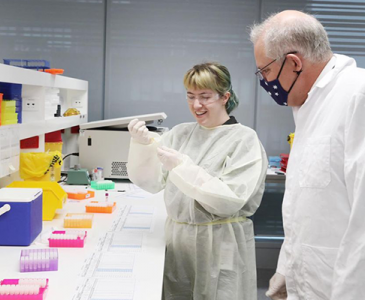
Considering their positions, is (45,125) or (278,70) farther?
(45,125)

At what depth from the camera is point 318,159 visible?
3.96ft

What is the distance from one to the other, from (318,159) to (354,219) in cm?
19

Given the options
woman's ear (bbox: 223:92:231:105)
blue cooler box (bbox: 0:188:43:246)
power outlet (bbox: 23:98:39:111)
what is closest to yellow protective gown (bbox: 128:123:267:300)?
woman's ear (bbox: 223:92:231:105)

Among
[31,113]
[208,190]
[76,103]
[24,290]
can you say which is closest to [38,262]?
[24,290]

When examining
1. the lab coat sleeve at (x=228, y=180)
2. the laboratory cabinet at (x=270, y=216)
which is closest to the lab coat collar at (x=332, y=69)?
the lab coat sleeve at (x=228, y=180)

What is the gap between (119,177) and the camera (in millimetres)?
3219

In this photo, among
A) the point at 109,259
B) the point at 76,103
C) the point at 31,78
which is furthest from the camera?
the point at 76,103

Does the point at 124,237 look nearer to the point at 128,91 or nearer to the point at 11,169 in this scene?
the point at 11,169

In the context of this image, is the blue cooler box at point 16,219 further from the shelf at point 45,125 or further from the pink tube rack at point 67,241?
the shelf at point 45,125

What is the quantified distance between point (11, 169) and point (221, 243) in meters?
1.01

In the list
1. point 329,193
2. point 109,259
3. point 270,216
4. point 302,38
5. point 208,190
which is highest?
point 302,38

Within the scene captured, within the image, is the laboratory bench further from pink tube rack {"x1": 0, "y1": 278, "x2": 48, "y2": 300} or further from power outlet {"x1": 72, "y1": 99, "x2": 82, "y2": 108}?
power outlet {"x1": 72, "y1": 99, "x2": 82, "y2": 108}

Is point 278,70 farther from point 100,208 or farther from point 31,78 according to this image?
point 31,78

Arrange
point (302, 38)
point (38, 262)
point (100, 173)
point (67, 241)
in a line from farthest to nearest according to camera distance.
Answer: point (100, 173) → point (67, 241) → point (38, 262) → point (302, 38)
